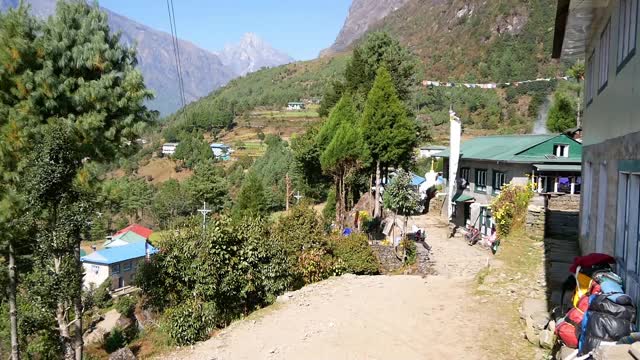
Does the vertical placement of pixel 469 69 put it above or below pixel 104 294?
above

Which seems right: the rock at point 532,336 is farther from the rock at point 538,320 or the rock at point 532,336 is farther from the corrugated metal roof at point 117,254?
the corrugated metal roof at point 117,254

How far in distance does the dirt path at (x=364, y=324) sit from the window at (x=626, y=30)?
16.1 ft

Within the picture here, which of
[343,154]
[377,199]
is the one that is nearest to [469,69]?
[377,199]

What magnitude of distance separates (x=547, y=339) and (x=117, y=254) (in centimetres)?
3943

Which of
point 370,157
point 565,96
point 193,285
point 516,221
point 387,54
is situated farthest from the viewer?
point 565,96

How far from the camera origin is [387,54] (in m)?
34.5

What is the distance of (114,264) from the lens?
39938 mm

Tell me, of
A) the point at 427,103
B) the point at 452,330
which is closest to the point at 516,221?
the point at 452,330

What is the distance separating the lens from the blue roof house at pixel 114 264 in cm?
3950

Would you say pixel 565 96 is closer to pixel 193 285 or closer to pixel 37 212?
pixel 193 285

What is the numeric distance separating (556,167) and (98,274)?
112 ft

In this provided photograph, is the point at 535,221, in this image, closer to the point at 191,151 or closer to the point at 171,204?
the point at 171,204

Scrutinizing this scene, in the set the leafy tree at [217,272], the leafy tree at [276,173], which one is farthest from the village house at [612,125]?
the leafy tree at [276,173]

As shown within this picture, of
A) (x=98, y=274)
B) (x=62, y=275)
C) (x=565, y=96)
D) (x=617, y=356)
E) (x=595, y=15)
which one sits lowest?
(x=98, y=274)
